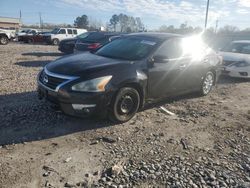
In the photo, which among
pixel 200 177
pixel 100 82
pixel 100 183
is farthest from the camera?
pixel 100 82

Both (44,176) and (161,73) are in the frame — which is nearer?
(44,176)

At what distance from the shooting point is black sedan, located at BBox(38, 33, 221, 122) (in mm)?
4988

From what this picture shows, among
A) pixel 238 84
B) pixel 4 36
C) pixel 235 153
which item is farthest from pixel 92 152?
pixel 4 36

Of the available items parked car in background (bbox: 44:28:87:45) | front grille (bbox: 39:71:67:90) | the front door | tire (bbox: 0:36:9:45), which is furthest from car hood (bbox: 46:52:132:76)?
parked car in background (bbox: 44:28:87:45)

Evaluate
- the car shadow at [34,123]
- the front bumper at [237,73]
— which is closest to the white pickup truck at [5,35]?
the front bumper at [237,73]

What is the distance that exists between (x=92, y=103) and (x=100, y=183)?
1.66 meters

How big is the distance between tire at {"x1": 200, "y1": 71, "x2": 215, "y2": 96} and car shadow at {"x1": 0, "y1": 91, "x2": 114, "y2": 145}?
3362 mm

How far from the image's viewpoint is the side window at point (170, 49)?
616 centimetres

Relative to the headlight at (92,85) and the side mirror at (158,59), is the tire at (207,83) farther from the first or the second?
the headlight at (92,85)

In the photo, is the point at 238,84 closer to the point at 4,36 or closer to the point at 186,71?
the point at 186,71

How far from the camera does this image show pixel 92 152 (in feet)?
14.5

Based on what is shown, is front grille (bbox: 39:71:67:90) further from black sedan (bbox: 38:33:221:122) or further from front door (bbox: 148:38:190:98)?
front door (bbox: 148:38:190:98)

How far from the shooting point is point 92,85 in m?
4.98

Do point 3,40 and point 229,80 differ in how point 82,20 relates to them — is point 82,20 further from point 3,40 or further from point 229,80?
point 229,80
